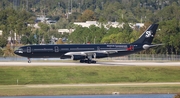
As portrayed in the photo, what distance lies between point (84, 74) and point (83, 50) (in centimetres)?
1320

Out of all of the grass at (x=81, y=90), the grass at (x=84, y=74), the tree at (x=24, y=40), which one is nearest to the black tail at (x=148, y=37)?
the grass at (x=84, y=74)

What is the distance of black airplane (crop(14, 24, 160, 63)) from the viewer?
9344 centimetres

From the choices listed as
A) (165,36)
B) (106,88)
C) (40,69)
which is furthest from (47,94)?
(165,36)

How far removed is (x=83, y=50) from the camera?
95750mm

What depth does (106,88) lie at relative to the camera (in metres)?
72.1

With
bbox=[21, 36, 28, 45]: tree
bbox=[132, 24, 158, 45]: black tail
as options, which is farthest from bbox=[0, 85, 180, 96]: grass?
bbox=[21, 36, 28, 45]: tree

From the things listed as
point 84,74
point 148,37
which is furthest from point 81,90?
point 148,37

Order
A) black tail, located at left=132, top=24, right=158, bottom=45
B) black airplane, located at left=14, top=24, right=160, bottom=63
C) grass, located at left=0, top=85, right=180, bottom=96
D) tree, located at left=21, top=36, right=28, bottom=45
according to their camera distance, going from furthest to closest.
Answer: tree, located at left=21, top=36, right=28, bottom=45 < black tail, located at left=132, top=24, right=158, bottom=45 < black airplane, located at left=14, top=24, right=160, bottom=63 < grass, located at left=0, top=85, right=180, bottom=96

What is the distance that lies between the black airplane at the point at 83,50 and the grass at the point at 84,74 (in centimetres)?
747

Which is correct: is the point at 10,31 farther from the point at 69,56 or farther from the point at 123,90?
the point at 123,90

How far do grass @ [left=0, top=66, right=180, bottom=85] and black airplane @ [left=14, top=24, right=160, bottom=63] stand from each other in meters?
7.47

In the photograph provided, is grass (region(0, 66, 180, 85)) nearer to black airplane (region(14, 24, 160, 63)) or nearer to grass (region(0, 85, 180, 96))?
grass (region(0, 85, 180, 96))

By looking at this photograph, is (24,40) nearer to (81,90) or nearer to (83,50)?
(83,50)

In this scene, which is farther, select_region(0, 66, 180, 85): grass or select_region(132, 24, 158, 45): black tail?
select_region(132, 24, 158, 45): black tail
